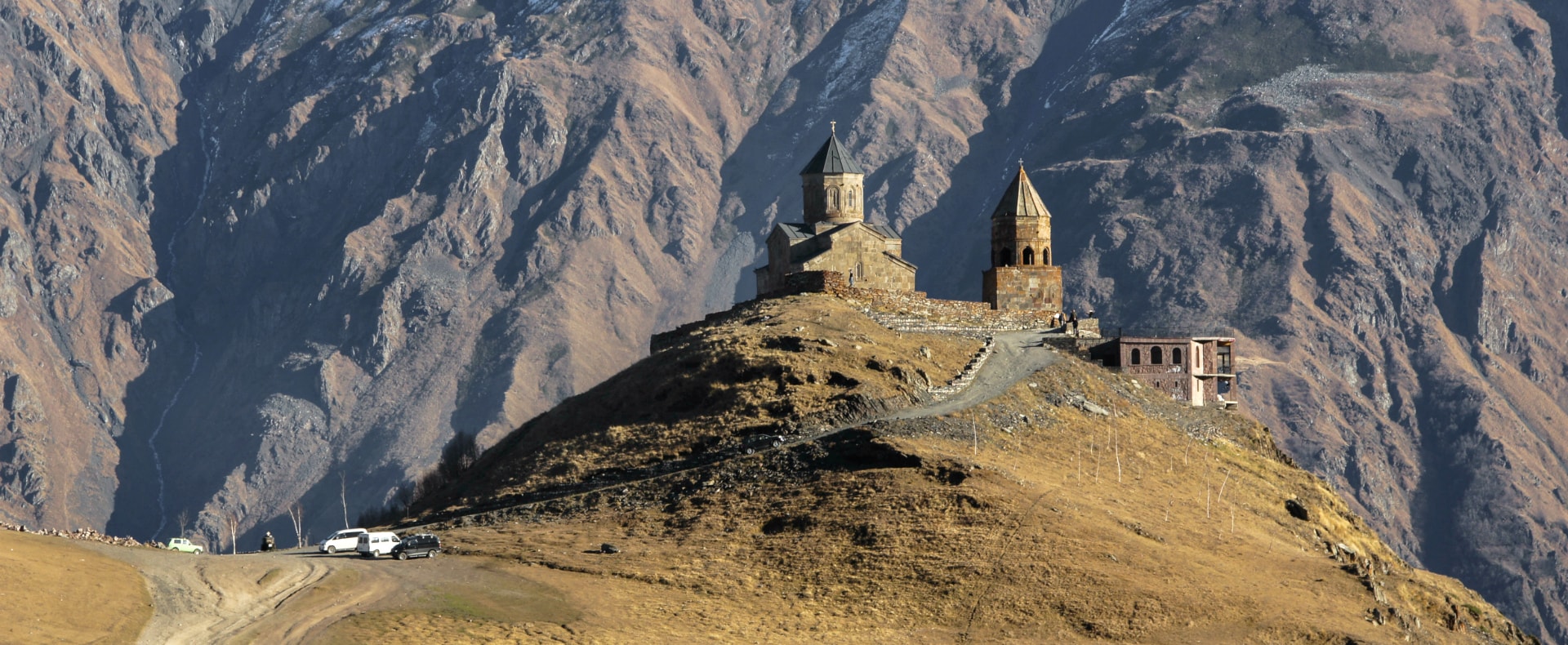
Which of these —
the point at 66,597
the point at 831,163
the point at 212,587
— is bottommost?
the point at 212,587

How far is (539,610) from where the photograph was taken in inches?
2525

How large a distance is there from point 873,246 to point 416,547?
51474 millimetres

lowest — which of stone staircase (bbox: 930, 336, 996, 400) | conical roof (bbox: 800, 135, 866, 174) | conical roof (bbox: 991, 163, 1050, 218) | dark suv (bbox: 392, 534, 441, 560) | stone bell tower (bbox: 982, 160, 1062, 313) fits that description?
dark suv (bbox: 392, 534, 441, 560)

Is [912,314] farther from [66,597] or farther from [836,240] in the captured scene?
[66,597]

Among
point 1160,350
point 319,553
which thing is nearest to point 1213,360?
point 1160,350

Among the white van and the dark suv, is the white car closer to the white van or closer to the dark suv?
the white van

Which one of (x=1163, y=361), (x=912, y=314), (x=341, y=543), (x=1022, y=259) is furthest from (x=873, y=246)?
(x=341, y=543)

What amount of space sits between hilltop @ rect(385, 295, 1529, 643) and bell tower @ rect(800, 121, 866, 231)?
21593mm

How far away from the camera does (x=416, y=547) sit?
72.0 metres

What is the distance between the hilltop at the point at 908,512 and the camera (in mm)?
67500

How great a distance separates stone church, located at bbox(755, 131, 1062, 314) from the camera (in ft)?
388

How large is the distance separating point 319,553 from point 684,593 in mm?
14821

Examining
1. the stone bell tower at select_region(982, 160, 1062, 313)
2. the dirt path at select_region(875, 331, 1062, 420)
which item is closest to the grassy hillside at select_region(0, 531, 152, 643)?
the dirt path at select_region(875, 331, 1062, 420)

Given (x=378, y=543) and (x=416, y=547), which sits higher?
(x=378, y=543)
